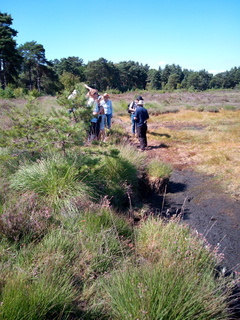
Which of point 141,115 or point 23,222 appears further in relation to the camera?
point 141,115

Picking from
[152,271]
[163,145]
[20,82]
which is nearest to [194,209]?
[152,271]

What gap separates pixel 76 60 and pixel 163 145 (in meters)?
78.2

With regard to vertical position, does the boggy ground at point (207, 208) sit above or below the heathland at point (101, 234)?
below

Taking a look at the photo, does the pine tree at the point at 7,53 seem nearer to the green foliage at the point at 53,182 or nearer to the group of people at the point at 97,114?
the group of people at the point at 97,114

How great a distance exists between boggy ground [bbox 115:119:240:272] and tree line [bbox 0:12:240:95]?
3.82 meters

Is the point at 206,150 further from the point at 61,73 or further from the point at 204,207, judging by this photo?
the point at 61,73

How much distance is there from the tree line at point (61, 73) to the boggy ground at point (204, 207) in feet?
12.5

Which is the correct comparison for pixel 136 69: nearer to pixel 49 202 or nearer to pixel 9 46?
pixel 9 46

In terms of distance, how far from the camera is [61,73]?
63062 mm

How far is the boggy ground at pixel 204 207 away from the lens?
16.4 ft

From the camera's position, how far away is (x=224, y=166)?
30.4 ft

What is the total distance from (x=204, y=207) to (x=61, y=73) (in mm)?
63119

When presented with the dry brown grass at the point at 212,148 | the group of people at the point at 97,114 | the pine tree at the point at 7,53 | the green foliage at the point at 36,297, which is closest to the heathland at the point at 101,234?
the green foliage at the point at 36,297

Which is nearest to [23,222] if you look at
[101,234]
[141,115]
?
[101,234]
